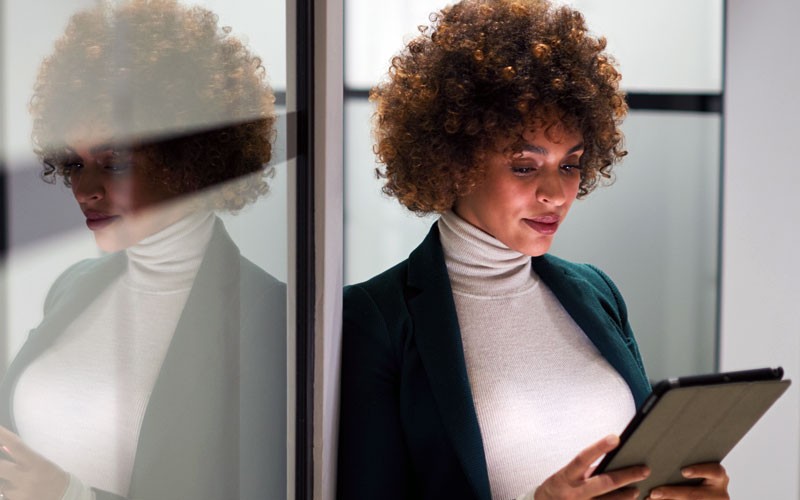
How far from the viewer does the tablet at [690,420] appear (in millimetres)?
1107

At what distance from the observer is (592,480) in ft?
4.00

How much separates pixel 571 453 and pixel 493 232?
16.2 inches

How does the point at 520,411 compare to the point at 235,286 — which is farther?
the point at 520,411

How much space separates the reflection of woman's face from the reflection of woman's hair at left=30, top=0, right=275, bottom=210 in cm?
1

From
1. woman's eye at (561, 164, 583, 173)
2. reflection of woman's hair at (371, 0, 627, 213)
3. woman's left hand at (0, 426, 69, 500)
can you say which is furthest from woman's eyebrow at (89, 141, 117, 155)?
woman's eye at (561, 164, 583, 173)

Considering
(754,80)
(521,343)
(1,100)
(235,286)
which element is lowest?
(521,343)

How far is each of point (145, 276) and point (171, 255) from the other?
0.06 m

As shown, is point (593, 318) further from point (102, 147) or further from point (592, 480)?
point (102, 147)

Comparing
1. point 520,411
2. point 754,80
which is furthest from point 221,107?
point 754,80

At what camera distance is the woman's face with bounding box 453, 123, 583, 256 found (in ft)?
4.98

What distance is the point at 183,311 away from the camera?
81 centimetres

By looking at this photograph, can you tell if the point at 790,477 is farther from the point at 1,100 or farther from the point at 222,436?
the point at 1,100

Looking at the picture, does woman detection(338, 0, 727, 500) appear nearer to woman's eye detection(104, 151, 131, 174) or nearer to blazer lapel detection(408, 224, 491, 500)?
blazer lapel detection(408, 224, 491, 500)

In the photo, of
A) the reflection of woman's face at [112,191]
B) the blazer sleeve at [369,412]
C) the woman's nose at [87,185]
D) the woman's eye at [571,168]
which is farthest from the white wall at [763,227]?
the woman's nose at [87,185]
